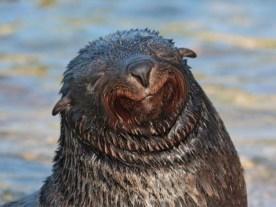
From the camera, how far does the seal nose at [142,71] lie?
6648 mm

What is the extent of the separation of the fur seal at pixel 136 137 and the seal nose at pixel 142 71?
0.26 ft

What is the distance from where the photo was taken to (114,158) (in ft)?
23.5

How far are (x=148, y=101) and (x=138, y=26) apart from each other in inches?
354

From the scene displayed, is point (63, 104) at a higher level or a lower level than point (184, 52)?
lower

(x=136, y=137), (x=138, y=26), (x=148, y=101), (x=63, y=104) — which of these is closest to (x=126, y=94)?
(x=148, y=101)

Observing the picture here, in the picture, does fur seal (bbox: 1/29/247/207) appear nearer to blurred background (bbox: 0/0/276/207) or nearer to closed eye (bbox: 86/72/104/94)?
closed eye (bbox: 86/72/104/94)

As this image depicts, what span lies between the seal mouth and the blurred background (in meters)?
3.24

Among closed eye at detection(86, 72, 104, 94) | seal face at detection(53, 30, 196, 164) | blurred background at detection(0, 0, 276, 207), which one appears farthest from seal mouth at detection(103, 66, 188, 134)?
blurred background at detection(0, 0, 276, 207)

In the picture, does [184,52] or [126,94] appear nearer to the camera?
[126,94]

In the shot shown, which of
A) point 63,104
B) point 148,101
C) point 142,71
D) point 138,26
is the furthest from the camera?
point 138,26

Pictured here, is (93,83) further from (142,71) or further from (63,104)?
(142,71)

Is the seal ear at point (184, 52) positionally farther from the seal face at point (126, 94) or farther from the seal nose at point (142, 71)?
the seal nose at point (142, 71)

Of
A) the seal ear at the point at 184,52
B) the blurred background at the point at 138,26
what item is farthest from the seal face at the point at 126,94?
the blurred background at the point at 138,26

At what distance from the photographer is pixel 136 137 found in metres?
7.04
